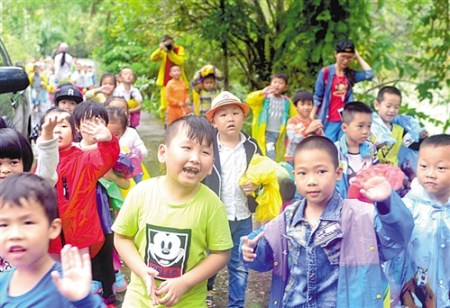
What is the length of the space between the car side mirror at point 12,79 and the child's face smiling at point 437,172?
9.92ft

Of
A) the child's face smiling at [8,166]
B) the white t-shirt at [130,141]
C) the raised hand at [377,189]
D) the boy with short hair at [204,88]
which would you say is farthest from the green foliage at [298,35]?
the child's face smiling at [8,166]

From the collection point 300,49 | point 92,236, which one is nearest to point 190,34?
point 300,49

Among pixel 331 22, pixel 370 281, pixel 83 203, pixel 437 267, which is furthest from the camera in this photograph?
pixel 331 22

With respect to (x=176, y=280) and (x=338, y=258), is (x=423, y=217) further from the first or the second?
(x=176, y=280)

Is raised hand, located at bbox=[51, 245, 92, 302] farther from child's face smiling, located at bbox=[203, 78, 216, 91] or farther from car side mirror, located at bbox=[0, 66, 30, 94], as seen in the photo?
child's face smiling, located at bbox=[203, 78, 216, 91]

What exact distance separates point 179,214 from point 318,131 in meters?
3.29

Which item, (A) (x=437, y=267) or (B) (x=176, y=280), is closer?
(B) (x=176, y=280)

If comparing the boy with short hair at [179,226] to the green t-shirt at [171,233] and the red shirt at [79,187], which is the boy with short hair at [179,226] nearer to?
the green t-shirt at [171,233]

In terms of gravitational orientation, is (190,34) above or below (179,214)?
above

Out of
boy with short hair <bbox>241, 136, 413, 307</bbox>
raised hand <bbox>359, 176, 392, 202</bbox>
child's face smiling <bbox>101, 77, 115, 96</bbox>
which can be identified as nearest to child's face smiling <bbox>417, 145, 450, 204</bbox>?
boy with short hair <bbox>241, 136, 413, 307</bbox>

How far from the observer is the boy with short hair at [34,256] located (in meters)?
1.97

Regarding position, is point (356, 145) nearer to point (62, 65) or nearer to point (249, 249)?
point (249, 249)

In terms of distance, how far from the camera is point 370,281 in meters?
2.62

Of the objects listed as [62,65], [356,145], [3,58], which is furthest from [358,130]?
[62,65]
